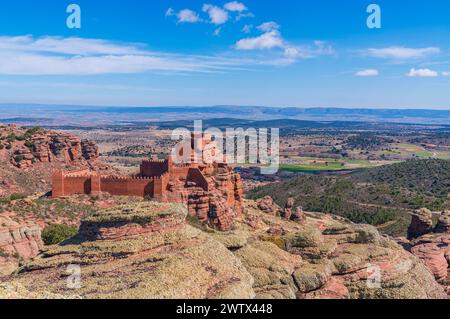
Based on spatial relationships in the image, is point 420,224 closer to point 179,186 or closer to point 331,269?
point 179,186

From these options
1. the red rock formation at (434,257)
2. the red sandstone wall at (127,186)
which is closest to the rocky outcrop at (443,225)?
the red rock formation at (434,257)

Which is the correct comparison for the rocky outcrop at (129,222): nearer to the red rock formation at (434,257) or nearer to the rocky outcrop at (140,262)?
the rocky outcrop at (140,262)

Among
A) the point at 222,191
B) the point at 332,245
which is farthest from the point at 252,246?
the point at 222,191

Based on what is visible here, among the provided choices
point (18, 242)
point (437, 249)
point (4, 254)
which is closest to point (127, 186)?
point (18, 242)

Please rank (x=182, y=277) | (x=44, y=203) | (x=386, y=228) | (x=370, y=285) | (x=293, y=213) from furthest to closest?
(x=386, y=228), (x=293, y=213), (x=44, y=203), (x=370, y=285), (x=182, y=277)

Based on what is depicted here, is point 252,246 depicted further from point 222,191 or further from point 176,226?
point 222,191

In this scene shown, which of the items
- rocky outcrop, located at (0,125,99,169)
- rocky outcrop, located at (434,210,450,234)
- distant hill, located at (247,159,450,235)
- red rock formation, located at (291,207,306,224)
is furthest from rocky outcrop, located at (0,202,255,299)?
distant hill, located at (247,159,450,235)

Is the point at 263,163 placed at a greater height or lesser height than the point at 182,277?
lesser

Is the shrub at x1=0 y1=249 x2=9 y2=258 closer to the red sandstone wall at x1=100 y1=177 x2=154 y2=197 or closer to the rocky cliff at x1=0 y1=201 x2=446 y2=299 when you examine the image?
the rocky cliff at x1=0 y1=201 x2=446 y2=299
